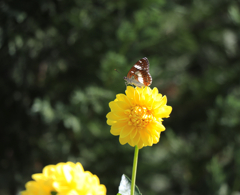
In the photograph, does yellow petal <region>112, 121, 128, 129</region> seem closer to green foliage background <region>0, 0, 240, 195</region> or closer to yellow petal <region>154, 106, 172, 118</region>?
yellow petal <region>154, 106, 172, 118</region>

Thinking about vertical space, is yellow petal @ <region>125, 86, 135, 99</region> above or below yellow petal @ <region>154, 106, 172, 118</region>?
above

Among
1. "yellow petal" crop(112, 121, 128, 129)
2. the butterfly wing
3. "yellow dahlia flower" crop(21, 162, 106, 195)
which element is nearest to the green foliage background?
the butterfly wing

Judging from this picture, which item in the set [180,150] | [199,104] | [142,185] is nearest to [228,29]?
[199,104]

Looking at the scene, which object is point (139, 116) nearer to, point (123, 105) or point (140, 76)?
point (123, 105)

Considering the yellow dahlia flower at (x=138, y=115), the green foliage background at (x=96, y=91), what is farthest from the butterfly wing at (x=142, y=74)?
the green foliage background at (x=96, y=91)

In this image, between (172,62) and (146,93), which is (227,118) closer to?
(172,62)

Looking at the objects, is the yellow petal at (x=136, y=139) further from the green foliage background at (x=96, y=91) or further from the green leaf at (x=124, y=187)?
the green foliage background at (x=96, y=91)

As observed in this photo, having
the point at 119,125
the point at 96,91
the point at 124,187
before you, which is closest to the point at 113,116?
the point at 119,125
